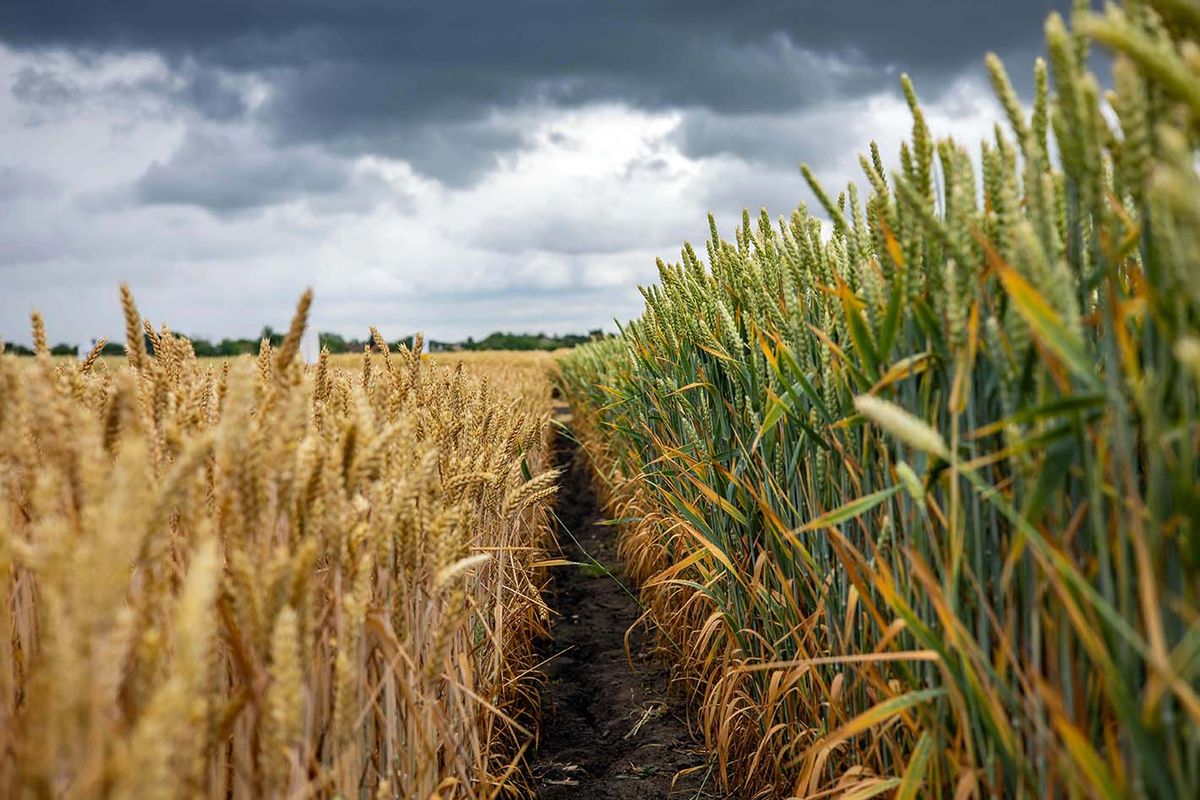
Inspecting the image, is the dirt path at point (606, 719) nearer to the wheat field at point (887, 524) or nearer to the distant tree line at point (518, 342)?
the wheat field at point (887, 524)

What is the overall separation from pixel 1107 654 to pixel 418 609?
135 centimetres

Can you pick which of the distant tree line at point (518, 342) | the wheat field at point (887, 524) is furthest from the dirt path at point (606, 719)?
the distant tree line at point (518, 342)

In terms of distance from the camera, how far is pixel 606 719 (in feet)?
11.4

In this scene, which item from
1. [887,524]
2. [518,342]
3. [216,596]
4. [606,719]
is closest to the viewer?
[216,596]

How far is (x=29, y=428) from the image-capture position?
2.00 meters

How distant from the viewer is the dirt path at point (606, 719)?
292 cm

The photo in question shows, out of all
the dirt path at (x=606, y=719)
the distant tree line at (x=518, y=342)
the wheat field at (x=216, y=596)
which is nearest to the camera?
the wheat field at (x=216, y=596)

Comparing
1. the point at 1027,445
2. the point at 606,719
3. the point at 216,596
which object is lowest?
the point at 606,719

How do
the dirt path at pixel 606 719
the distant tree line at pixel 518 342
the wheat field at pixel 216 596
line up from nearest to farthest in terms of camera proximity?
the wheat field at pixel 216 596
the dirt path at pixel 606 719
the distant tree line at pixel 518 342

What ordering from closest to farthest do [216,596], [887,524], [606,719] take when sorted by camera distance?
[216,596], [887,524], [606,719]

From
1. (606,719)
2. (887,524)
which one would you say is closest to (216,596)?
(887,524)

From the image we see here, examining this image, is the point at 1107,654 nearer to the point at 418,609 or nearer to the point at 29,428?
the point at 418,609

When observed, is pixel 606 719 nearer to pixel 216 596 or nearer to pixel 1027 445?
pixel 216 596

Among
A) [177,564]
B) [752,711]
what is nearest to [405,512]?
[177,564]
